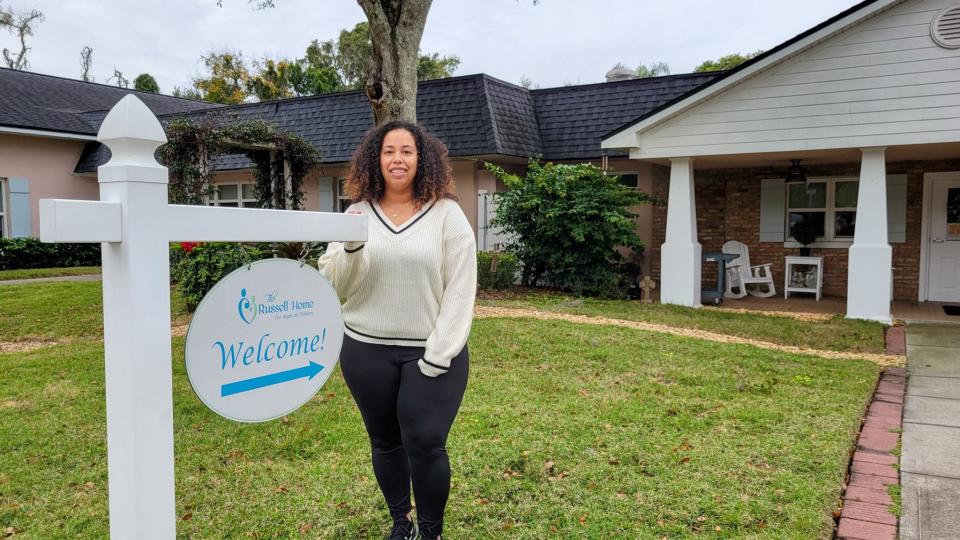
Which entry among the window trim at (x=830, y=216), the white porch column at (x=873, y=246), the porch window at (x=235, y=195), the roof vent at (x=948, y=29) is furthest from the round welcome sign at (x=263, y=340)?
the porch window at (x=235, y=195)

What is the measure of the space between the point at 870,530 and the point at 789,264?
10.0 m

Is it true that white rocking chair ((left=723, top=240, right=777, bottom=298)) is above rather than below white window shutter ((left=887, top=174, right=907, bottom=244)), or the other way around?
below

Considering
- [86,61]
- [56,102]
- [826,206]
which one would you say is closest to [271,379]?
[826,206]

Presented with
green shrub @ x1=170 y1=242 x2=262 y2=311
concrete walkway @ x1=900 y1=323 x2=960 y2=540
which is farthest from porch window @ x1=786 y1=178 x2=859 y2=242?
green shrub @ x1=170 y1=242 x2=262 y2=311

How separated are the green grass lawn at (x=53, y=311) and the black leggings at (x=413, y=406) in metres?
6.91

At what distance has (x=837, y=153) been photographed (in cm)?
1021

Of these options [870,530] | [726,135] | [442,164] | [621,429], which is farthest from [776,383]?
[726,135]

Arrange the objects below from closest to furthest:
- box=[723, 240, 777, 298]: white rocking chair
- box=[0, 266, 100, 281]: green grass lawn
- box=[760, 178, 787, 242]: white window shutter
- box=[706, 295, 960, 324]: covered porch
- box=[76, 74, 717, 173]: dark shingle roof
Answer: box=[706, 295, 960, 324]: covered porch
box=[723, 240, 777, 298]: white rocking chair
box=[760, 178, 787, 242]: white window shutter
box=[0, 266, 100, 281]: green grass lawn
box=[76, 74, 717, 173]: dark shingle roof

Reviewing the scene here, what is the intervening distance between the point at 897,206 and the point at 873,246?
307 cm

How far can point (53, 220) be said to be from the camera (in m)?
1.52

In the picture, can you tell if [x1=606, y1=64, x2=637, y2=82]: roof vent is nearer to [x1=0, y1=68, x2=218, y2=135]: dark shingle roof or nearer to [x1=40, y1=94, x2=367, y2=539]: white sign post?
[x1=0, y1=68, x2=218, y2=135]: dark shingle roof

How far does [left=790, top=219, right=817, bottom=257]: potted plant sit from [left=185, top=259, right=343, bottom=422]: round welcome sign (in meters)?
11.9

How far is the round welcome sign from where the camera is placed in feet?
6.08

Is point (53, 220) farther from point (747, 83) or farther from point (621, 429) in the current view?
point (747, 83)
